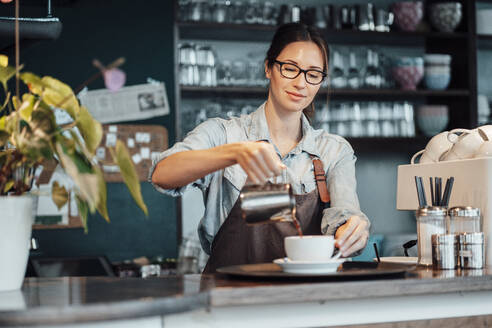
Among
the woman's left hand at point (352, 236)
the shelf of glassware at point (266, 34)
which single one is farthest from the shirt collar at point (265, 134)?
the shelf of glassware at point (266, 34)

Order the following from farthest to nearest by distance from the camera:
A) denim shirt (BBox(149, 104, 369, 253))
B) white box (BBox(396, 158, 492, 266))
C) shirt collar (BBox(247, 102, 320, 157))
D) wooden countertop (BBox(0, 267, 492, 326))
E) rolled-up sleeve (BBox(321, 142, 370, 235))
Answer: shirt collar (BBox(247, 102, 320, 157))
denim shirt (BBox(149, 104, 369, 253))
rolled-up sleeve (BBox(321, 142, 370, 235))
white box (BBox(396, 158, 492, 266))
wooden countertop (BBox(0, 267, 492, 326))

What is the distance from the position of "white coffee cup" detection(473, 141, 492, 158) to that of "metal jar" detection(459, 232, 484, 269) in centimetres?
27

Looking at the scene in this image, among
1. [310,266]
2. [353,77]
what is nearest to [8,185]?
[310,266]

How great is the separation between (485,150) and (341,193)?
436 millimetres

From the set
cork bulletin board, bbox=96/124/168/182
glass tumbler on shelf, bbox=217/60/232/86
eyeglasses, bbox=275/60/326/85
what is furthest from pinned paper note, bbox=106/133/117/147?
eyeglasses, bbox=275/60/326/85

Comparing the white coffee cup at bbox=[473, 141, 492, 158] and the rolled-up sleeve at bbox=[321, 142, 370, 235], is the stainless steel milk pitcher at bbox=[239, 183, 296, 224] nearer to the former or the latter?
the rolled-up sleeve at bbox=[321, 142, 370, 235]

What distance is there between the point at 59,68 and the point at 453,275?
292cm

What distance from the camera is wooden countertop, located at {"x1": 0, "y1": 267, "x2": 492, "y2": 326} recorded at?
3.71 ft

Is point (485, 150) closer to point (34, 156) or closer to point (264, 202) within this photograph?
point (264, 202)

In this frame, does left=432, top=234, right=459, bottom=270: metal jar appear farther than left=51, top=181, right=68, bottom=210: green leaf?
Yes

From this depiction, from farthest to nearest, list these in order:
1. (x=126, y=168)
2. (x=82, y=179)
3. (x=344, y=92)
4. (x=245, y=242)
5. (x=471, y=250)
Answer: (x=344, y=92), (x=245, y=242), (x=471, y=250), (x=126, y=168), (x=82, y=179)

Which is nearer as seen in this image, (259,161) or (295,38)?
(259,161)

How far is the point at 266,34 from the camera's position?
165 inches

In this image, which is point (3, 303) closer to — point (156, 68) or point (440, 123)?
point (156, 68)
